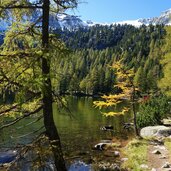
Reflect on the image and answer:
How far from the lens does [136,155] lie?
2342 centimetres

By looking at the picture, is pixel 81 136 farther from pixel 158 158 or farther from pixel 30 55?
pixel 30 55

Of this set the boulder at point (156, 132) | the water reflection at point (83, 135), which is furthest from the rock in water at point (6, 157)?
the boulder at point (156, 132)

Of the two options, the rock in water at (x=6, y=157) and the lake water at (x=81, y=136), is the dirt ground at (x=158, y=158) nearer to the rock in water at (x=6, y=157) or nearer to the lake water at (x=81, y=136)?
the lake water at (x=81, y=136)

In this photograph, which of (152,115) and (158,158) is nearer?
(158,158)

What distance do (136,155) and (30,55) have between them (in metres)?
15.7

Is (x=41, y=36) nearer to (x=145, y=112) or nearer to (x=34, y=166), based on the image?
(x=34, y=166)

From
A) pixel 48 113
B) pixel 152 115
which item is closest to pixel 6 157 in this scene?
pixel 48 113

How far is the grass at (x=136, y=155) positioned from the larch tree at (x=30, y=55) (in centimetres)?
1058

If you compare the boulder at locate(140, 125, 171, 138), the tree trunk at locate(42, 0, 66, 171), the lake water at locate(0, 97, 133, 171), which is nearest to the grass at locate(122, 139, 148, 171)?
the lake water at locate(0, 97, 133, 171)

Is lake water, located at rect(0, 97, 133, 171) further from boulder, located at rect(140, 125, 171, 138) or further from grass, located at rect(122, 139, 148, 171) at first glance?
boulder, located at rect(140, 125, 171, 138)

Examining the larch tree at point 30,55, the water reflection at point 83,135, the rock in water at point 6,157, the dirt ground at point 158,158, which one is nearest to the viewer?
the larch tree at point 30,55

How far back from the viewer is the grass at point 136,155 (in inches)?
826

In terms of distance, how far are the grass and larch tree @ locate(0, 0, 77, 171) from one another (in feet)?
34.7

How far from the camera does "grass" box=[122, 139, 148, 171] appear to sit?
21.0m
